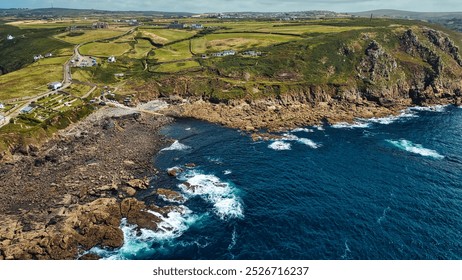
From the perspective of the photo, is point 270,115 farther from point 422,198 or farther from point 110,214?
point 110,214

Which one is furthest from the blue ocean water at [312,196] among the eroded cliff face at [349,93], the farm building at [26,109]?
the farm building at [26,109]

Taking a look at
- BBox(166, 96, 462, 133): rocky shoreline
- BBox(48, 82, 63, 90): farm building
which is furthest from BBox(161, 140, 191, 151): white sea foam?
BBox(48, 82, 63, 90): farm building

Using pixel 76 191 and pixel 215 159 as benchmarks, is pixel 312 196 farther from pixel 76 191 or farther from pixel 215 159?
pixel 76 191

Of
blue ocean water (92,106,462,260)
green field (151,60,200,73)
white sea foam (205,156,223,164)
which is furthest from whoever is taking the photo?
green field (151,60,200,73)

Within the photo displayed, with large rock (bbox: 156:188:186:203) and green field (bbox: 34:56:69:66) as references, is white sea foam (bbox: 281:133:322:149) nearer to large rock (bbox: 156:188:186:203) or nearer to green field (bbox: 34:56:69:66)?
large rock (bbox: 156:188:186:203)

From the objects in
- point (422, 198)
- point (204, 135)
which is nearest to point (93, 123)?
point (204, 135)
